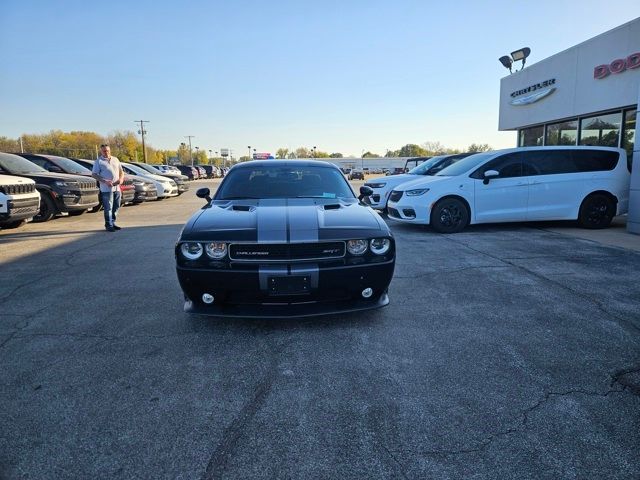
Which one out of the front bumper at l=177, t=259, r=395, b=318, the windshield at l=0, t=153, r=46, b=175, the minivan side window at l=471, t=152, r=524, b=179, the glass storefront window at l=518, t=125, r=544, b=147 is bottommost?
the front bumper at l=177, t=259, r=395, b=318

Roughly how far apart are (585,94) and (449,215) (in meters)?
9.46

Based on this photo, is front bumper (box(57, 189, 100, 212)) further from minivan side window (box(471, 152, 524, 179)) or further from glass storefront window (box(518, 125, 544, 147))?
glass storefront window (box(518, 125, 544, 147))

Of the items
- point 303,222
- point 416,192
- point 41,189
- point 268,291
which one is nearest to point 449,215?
point 416,192

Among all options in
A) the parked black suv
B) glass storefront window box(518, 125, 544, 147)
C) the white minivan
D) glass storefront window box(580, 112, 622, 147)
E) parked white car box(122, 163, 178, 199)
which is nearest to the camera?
the white minivan

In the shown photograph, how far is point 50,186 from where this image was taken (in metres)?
9.92

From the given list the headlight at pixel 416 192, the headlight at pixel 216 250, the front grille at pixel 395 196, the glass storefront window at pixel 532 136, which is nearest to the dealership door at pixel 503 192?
the headlight at pixel 416 192

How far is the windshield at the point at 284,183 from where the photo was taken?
15.0 feet

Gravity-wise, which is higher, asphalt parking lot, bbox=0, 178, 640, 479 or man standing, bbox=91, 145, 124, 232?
man standing, bbox=91, 145, 124, 232

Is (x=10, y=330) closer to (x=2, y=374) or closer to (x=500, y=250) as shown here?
(x=2, y=374)

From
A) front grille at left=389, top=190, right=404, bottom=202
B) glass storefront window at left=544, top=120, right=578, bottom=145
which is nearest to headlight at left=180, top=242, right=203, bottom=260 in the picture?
front grille at left=389, top=190, right=404, bottom=202

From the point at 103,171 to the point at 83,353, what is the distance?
20.3 feet

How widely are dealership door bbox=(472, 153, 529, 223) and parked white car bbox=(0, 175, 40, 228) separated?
30.0 ft

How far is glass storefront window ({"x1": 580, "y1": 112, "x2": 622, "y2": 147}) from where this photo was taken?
1309 centimetres

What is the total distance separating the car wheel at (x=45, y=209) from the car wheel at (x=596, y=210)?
12.0 metres
